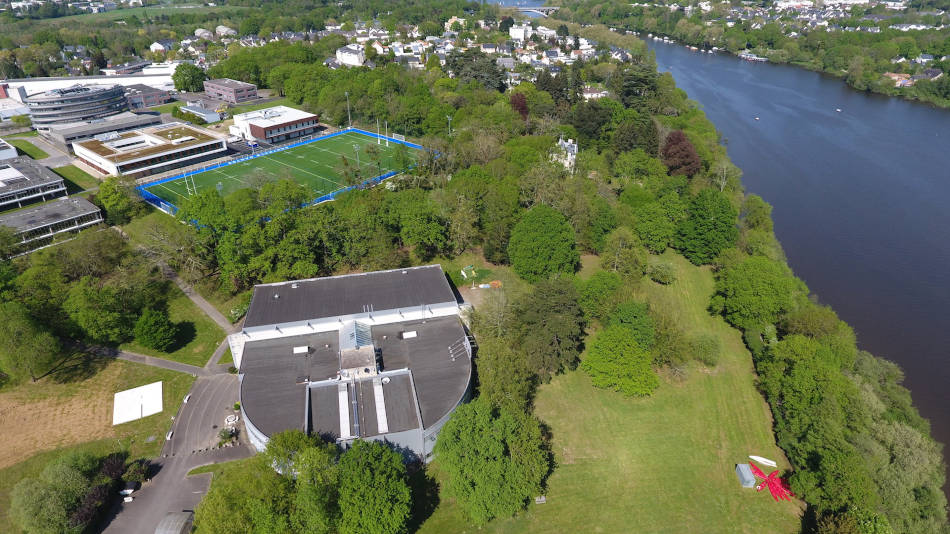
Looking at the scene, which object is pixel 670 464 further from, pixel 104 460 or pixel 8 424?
pixel 8 424

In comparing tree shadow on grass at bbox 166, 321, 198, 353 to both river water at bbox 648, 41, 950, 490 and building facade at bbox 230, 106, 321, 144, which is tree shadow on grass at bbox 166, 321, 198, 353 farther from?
river water at bbox 648, 41, 950, 490

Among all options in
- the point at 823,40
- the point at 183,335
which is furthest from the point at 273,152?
the point at 823,40

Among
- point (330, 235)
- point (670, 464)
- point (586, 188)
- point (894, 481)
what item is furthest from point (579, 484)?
point (586, 188)

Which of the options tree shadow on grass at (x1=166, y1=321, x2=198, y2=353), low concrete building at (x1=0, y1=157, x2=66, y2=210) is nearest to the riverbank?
tree shadow on grass at (x1=166, y1=321, x2=198, y2=353)

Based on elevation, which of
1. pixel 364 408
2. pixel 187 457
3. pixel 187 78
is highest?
pixel 187 78

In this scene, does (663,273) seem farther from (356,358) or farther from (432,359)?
(356,358)

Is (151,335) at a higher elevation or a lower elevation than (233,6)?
lower
